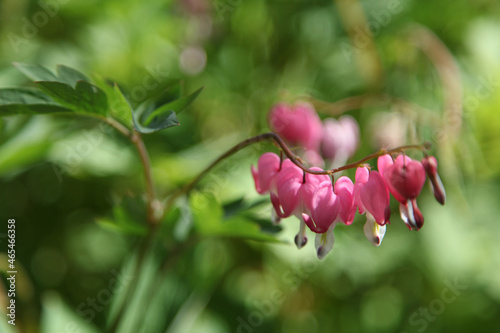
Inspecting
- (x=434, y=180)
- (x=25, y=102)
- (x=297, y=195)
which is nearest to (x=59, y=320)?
(x=25, y=102)

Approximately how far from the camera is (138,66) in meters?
1.83

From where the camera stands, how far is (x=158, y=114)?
0.91 m

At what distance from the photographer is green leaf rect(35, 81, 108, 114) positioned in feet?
2.71

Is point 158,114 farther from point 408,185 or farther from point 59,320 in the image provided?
point 59,320

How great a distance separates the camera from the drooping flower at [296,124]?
1.50m

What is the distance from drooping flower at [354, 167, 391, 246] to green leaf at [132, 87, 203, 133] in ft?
1.05

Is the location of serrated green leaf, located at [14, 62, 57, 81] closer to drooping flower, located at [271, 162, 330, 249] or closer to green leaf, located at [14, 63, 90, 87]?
green leaf, located at [14, 63, 90, 87]

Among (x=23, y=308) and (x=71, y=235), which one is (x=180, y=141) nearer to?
(x=71, y=235)

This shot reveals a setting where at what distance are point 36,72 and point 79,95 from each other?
0.10 metres

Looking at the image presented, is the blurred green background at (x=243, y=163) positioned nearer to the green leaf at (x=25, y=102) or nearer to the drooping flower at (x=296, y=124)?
the drooping flower at (x=296, y=124)

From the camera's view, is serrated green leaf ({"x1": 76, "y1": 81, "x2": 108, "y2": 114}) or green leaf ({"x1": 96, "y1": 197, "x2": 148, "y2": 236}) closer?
serrated green leaf ({"x1": 76, "y1": 81, "x2": 108, "y2": 114})

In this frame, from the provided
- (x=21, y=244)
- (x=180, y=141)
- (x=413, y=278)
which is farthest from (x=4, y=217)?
(x=413, y=278)

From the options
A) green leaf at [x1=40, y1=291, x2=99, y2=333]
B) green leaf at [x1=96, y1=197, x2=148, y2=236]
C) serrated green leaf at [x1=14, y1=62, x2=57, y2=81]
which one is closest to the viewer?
serrated green leaf at [x1=14, y1=62, x2=57, y2=81]

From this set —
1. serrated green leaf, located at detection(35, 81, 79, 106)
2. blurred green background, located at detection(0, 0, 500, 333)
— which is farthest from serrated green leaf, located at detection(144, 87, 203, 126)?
blurred green background, located at detection(0, 0, 500, 333)
